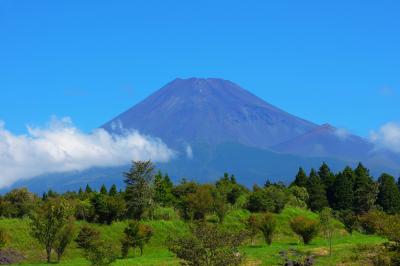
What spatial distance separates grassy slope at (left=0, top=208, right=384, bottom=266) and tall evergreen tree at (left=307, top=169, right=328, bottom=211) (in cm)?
1230

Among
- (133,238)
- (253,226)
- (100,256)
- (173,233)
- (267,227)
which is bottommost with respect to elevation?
(100,256)

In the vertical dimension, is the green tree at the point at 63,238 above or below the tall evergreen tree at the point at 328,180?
below

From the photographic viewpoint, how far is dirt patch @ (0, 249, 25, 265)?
63756 millimetres

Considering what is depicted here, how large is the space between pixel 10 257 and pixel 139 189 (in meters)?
26.1

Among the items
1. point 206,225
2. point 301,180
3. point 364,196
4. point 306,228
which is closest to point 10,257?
point 206,225

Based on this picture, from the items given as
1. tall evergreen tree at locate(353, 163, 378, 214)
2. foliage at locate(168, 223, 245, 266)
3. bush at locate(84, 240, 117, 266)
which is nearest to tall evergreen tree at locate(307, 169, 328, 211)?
tall evergreen tree at locate(353, 163, 378, 214)

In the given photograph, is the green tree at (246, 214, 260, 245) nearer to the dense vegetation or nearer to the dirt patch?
the dense vegetation

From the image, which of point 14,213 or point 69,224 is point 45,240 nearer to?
point 69,224

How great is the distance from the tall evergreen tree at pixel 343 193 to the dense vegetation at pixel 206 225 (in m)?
0.20

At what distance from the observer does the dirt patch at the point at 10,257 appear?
2510 inches

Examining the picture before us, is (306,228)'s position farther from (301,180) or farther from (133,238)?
(301,180)

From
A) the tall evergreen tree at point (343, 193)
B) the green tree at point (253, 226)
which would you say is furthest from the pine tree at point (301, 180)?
the green tree at point (253, 226)

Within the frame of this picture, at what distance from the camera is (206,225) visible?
37.1 meters

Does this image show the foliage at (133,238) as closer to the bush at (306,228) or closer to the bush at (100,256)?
the bush at (306,228)
